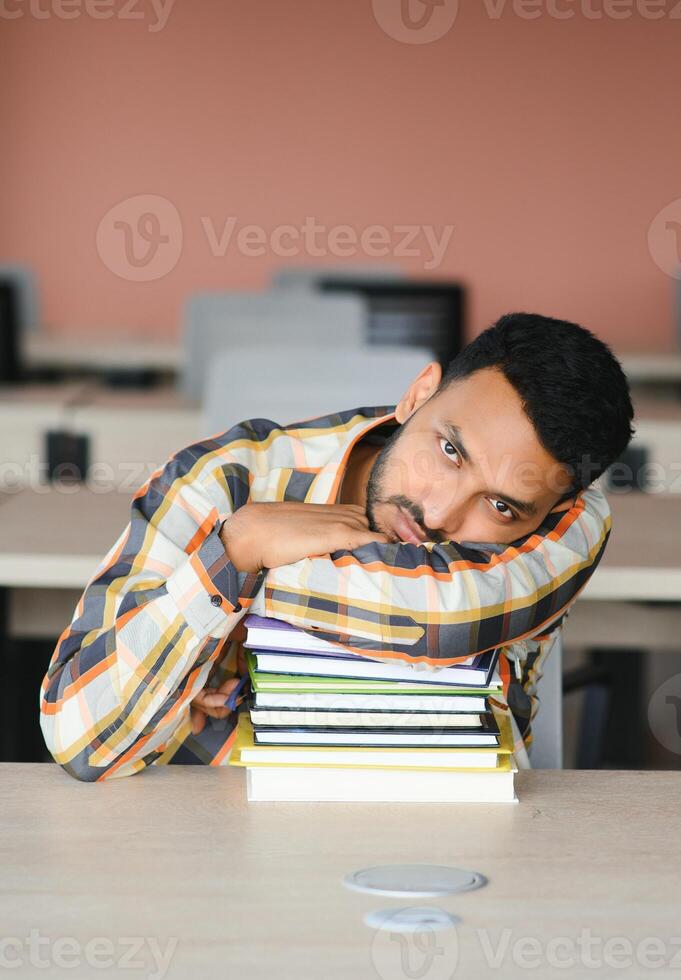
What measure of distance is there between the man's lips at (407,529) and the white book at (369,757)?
0.75 ft

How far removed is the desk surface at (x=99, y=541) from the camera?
1.82 meters

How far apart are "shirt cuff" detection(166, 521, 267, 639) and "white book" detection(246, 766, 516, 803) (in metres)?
0.13

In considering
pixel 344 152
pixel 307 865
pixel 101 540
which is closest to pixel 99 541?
pixel 101 540

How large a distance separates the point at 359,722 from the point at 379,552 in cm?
14

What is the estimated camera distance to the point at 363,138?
6875 mm

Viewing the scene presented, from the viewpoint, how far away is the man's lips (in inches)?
50.0

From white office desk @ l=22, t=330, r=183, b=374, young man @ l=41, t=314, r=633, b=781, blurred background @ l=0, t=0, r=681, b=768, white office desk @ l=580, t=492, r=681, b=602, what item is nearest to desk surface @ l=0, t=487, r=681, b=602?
white office desk @ l=580, t=492, r=681, b=602

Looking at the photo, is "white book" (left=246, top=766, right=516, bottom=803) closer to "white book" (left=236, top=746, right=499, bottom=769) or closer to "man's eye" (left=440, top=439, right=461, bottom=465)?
"white book" (left=236, top=746, right=499, bottom=769)

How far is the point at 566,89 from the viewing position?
675 centimetres

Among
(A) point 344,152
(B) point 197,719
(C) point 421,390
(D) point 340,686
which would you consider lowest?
(B) point 197,719

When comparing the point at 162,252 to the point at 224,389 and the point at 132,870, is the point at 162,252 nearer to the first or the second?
the point at 224,389

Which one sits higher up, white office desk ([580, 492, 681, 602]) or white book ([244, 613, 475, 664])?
white book ([244, 613, 475, 664])

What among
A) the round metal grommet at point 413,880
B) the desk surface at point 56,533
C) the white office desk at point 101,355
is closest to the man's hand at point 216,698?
the round metal grommet at point 413,880

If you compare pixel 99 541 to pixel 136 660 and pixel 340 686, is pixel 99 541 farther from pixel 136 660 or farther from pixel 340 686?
pixel 340 686
